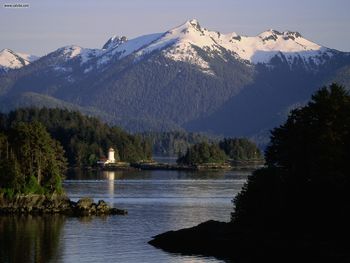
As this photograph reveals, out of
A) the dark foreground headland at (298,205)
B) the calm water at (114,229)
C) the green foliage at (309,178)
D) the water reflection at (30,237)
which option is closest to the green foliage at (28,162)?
the water reflection at (30,237)

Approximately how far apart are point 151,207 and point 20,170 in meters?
21.5

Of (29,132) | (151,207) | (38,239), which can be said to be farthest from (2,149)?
(38,239)

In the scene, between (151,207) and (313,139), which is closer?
(313,139)

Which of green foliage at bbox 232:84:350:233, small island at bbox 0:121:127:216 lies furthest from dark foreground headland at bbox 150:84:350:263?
small island at bbox 0:121:127:216

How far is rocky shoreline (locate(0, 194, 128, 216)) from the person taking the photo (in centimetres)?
12331

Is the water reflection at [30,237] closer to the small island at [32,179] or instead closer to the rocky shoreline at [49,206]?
the rocky shoreline at [49,206]

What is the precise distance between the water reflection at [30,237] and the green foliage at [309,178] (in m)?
17.9

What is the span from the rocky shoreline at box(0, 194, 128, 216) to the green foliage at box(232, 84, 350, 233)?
108ft

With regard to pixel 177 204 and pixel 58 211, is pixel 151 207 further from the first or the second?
pixel 58 211

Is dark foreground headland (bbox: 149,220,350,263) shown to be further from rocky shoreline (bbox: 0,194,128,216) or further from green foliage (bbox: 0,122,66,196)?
green foliage (bbox: 0,122,66,196)

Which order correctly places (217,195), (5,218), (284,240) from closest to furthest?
1. (284,240)
2. (5,218)
3. (217,195)

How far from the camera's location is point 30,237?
3915 inches

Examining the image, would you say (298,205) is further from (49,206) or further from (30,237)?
(49,206)

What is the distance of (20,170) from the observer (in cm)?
12669
